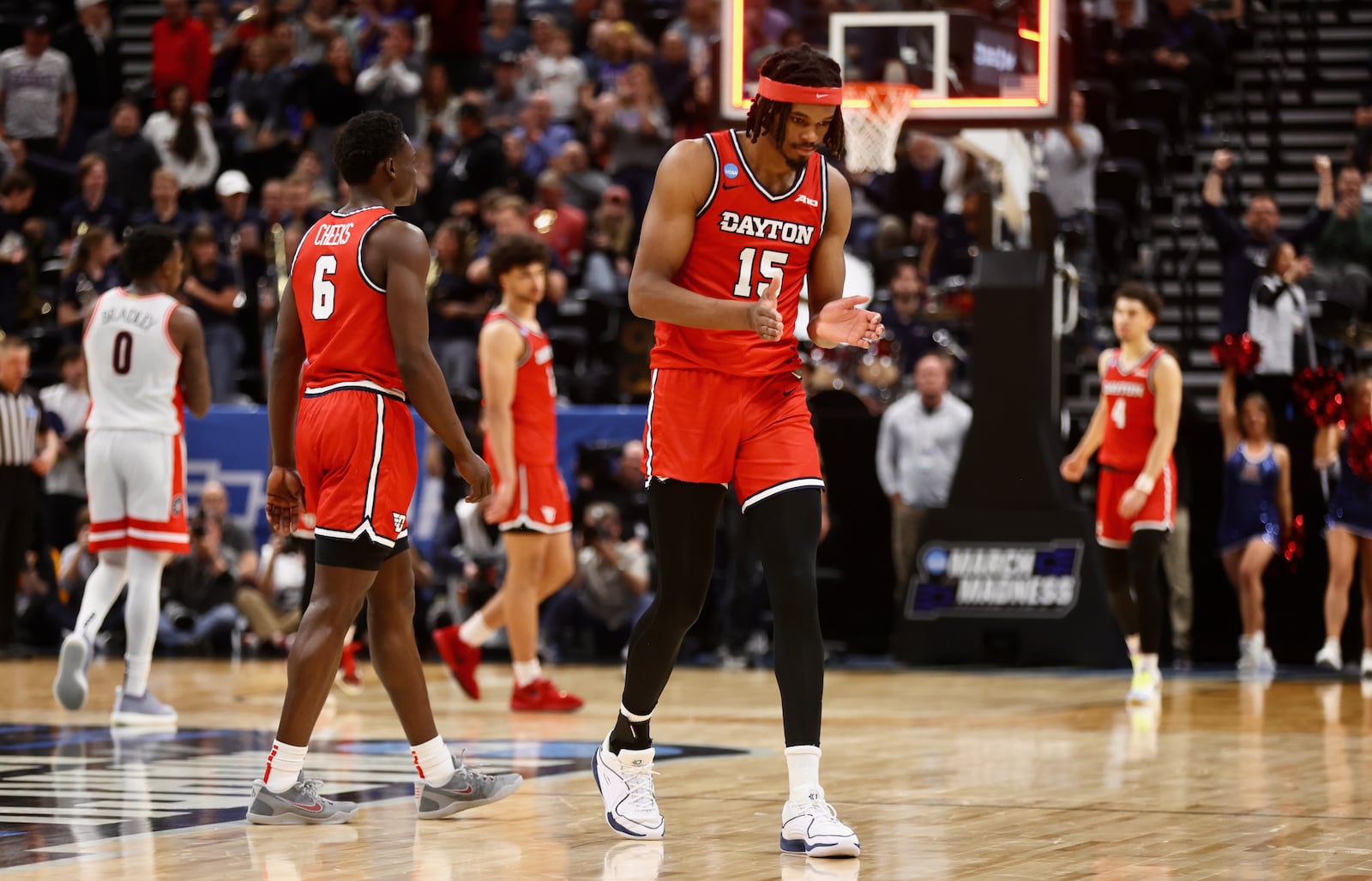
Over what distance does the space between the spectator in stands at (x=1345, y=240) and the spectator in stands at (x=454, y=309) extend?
267 inches

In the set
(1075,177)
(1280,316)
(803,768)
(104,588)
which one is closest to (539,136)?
(1075,177)

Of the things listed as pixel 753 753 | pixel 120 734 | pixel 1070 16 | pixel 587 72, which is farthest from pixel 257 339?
pixel 753 753

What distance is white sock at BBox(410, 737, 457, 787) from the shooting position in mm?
6152

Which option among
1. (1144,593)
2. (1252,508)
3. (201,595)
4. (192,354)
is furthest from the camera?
(201,595)

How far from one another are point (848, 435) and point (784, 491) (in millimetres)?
9452

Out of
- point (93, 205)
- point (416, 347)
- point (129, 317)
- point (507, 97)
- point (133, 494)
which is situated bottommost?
point (133, 494)

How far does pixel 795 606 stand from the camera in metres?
5.48

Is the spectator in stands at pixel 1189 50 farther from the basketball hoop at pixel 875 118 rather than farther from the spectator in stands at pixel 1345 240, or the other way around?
the basketball hoop at pixel 875 118

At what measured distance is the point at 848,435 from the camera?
1499 cm

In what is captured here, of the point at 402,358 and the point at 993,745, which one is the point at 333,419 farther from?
the point at 993,745

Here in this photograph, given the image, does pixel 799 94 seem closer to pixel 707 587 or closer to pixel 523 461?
pixel 707 587

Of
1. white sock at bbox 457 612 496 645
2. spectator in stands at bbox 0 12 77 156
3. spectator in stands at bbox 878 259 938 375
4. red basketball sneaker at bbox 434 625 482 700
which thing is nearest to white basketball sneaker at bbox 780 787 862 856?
white sock at bbox 457 612 496 645

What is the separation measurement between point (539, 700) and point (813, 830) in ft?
16.5

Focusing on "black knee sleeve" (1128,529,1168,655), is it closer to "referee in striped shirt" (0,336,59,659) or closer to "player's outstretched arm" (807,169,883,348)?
"player's outstretched arm" (807,169,883,348)
